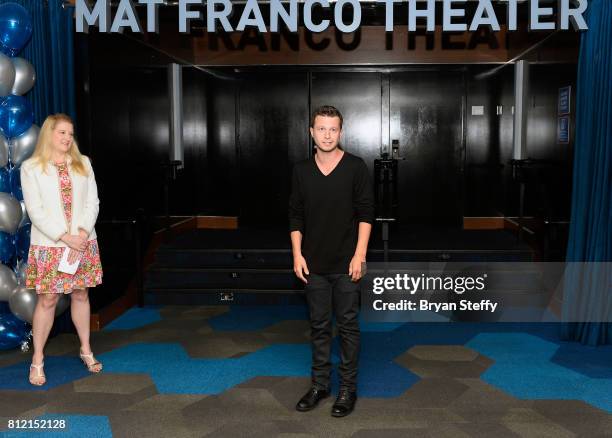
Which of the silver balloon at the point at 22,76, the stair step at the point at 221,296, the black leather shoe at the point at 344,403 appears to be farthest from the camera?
the stair step at the point at 221,296

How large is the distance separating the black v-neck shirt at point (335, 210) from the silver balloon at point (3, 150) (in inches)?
84.0

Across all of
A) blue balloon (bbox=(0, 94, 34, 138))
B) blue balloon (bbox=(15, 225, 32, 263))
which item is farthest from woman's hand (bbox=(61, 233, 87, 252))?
blue balloon (bbox=(0, 94, 34, 138))

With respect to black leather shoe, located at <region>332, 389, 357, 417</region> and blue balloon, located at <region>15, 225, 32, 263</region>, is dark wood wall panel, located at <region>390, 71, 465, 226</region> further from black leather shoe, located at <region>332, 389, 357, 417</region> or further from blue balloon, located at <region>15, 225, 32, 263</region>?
black leather shoe, located at <region>332, 389, 357, 417</region>

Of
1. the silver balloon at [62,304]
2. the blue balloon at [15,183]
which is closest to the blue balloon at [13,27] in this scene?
the blue balloon at [15,183]

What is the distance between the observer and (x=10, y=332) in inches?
181

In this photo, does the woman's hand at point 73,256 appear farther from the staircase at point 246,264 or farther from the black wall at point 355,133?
the black wall at point 355,133

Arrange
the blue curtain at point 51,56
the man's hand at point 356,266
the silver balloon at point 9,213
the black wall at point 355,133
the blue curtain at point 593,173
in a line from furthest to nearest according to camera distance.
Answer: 1. the black wall at point 355,133
2. the blue curtain at point 51,56
3. the blue curtain at point 593,173
4. the silver balloon at point 9,213
5. the man's hand at point 356,266

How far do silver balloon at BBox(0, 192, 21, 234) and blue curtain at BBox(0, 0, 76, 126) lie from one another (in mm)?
913

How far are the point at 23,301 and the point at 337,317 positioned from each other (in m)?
2.23

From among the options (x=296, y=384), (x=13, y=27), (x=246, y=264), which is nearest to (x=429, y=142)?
(x=246, y=264)

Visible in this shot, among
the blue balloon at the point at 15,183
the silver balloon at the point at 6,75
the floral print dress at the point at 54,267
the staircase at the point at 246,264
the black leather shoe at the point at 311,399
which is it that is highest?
the silver balloon at the point at 6,75

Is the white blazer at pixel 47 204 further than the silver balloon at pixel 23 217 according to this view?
No

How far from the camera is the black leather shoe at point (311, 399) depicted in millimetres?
3547

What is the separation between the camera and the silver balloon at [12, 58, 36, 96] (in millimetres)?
4504
